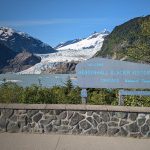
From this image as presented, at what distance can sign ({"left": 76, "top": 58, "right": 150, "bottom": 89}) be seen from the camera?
9898mm

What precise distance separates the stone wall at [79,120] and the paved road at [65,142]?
0.30m

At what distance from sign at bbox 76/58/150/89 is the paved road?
6.37 feet

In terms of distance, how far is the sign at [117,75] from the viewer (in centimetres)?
990

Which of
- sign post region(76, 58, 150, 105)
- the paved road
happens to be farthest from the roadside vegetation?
the paved road

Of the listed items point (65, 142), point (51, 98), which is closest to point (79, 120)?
point (65, 142)

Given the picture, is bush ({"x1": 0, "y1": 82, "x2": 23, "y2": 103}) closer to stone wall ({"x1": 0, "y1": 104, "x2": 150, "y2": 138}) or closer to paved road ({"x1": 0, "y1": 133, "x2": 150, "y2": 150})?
stone wall ({"x1": 0, "y1": 104, "x2": 150, "y2": 138})

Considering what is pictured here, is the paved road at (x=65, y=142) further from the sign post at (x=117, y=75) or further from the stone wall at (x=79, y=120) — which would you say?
the sign post at (x=117, y=75)

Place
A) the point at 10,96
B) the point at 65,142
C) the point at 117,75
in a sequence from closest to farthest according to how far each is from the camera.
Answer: the point at 65,142 < the point at 117,75 < the point at 10,96

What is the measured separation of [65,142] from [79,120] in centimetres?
113

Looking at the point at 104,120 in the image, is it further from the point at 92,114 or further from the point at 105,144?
the point at 105,144

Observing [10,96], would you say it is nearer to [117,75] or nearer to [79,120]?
[79,120]

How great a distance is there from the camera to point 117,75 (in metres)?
9.94

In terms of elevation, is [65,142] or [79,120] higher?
[79,120]

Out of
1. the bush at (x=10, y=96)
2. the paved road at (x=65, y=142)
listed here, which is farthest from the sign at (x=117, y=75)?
the bush at (x=10, y=96)
